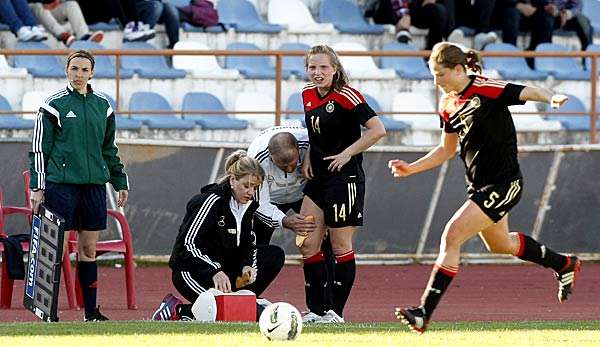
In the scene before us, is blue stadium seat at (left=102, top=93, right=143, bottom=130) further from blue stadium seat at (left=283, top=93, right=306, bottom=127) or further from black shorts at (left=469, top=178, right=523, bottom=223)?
black shorts at (left=469, top=178, right=523, bottom=223)

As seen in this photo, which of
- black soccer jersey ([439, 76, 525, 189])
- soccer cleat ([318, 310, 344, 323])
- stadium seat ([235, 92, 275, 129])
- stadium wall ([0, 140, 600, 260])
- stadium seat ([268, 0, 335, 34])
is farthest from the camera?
stadium seat ([268, 0, 335, 34])

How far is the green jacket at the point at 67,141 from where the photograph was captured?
11.2 m

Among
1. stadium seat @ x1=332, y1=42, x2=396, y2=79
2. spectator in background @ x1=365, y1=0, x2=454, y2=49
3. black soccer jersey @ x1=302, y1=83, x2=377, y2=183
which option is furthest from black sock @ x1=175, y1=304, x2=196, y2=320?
spectator in background @ x1=365, y1=0, x2=454, y2=49

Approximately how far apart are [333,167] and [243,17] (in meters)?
10.1

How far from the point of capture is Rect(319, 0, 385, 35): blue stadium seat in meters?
21.1

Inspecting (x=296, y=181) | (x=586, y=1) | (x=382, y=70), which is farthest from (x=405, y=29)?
(x=296, y=181)

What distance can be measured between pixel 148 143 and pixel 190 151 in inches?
18.7

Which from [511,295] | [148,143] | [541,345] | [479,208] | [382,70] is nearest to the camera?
[541,345]

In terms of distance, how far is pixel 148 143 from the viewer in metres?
16.4

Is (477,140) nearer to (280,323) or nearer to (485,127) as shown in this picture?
(485,127)

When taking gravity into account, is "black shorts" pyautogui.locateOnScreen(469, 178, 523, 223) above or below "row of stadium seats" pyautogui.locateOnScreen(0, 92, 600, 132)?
above

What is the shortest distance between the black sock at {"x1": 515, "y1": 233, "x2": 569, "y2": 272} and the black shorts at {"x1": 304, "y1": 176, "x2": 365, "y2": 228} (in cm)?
134

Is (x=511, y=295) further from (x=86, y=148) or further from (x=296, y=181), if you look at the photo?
(x=86, y=148)

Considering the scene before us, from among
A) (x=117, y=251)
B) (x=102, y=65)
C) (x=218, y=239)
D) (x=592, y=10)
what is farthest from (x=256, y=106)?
(x=218, y=239)
